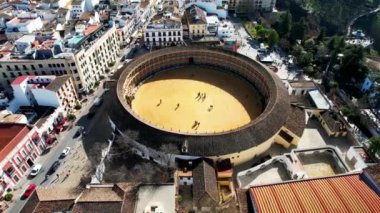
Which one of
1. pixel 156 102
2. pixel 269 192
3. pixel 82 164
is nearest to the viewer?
pixel 269 192

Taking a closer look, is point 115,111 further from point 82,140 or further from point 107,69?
point 107,69

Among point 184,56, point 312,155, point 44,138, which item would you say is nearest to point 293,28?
point 184,56

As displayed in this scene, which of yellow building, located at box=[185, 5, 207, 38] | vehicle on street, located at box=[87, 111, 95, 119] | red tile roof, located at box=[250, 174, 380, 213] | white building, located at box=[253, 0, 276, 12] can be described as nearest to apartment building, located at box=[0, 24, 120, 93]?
vehicle on street, located at box=[87, 111, 95, 119]

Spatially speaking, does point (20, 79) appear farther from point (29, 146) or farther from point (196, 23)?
point (196, 23)

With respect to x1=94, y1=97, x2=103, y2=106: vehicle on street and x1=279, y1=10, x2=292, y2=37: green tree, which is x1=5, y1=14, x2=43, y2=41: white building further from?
x1=279, y1=10, x2=292, y2=37: green tree

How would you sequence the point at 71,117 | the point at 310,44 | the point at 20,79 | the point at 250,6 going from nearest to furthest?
1. the point at 20,79
2. the point at 71,117
3. the point at 310,44
4. the point at 250,6

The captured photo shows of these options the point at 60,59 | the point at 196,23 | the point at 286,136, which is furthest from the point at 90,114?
the point at 196,23
